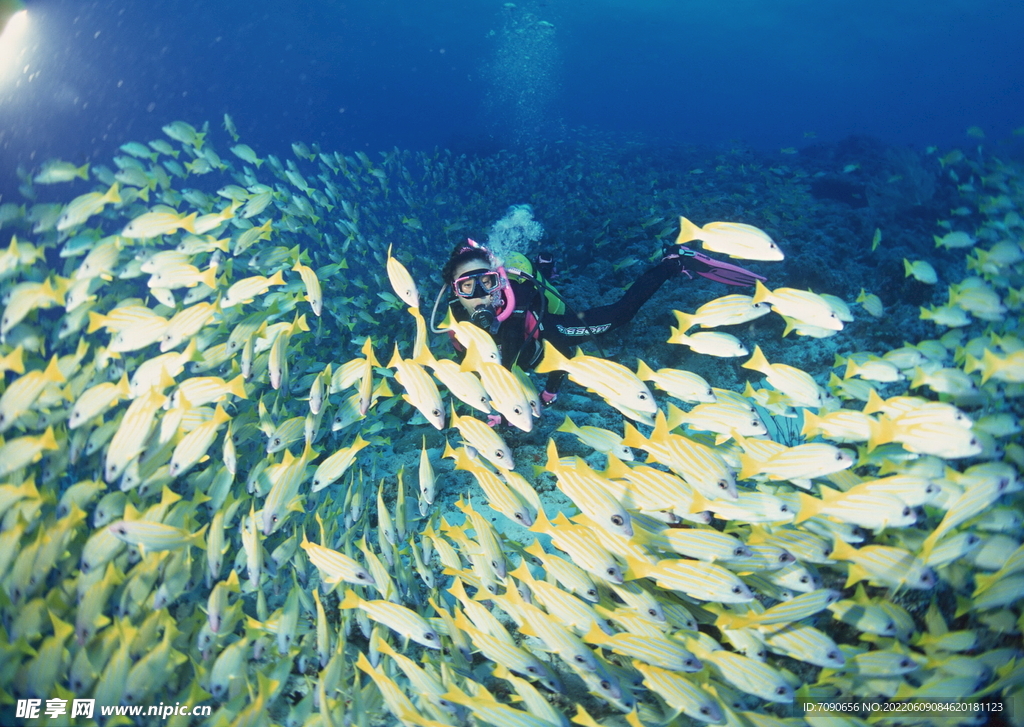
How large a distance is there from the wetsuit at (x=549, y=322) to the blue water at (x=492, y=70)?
23.9 meters

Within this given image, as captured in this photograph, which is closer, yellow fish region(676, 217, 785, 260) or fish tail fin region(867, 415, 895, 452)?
fish tail fin region(867, 415, 895, 452)

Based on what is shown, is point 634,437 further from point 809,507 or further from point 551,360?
point 809,507

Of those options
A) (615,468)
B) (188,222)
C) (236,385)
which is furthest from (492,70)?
(615,468)

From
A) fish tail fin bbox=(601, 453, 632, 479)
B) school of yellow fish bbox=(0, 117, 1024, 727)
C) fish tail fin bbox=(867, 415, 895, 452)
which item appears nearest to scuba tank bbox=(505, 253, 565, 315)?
school of yellow fish bbox=(0, 117, 1024, 727)

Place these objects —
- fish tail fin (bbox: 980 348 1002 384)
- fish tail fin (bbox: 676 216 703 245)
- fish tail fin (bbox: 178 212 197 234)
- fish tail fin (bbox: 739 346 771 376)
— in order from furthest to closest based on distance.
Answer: fish tail fin (bbox: 178 212 197 234), fish tail fin (bbox: 676 216 703 245), fish tail fin (bbox: 739 346 771 376), fish tail fin (bbox: 980 348 1002 384)

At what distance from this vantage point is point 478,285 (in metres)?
4.23

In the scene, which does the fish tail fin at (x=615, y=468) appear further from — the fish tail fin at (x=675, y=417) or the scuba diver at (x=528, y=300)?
the scuba diver at (x=528, y=300)

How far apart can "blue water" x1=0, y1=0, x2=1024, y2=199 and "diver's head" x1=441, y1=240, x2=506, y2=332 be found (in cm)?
2493

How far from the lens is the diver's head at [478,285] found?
4.19 m

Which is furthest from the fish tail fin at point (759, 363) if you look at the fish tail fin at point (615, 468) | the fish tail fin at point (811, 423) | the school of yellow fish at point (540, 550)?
the fish tail fin at point (615, 468)

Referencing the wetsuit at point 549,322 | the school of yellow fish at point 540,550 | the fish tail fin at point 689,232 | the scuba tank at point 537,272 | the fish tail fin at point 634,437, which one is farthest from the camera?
the scuba tank at point 537,272

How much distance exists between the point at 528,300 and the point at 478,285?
0.73 meters

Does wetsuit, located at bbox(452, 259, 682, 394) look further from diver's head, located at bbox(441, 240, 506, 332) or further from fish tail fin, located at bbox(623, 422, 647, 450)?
fish tail fin, located at bbox(623, 422, 647, 450)

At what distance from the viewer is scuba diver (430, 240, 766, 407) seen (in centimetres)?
424
